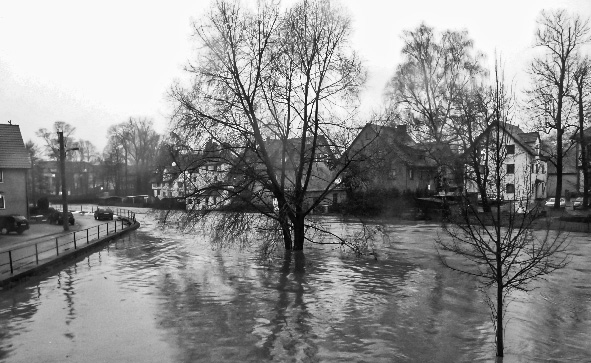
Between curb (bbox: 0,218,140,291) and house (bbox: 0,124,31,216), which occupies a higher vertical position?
house (bbox: 0,124,31,216)

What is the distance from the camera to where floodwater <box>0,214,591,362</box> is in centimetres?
1023

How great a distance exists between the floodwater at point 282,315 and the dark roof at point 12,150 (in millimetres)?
23919

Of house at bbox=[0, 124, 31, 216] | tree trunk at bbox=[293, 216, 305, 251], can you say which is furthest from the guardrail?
house at bbox=[0, 124, 31, 216]

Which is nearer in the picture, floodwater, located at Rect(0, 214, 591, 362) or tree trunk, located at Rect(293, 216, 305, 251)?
floodwater, located at Rect(0, 214, 591, 362)

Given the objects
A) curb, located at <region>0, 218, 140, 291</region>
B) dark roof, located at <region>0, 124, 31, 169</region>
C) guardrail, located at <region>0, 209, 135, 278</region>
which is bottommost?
curb, located at <region>0, 218, 140, 291</region>

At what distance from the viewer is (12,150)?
140 feet

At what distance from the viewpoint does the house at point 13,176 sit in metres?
40.6

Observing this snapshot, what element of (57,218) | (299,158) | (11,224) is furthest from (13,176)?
(299,158)

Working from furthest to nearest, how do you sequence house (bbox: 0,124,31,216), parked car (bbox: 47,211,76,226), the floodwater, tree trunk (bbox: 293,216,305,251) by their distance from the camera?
1. parked car (bbox: 47,211,76,226)
2. house (bbox: 0,124,31,216)
3. tree trunk (bbox: 293,216,305,251)
4. the floodwater

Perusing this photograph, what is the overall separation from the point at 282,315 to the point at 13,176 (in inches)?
1427

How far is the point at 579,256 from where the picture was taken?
23.1 meters

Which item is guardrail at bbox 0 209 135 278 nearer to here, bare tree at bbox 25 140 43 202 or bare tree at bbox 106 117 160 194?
bare tree at bbox 25 140 43 202

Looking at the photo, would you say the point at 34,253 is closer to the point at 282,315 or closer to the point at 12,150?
the point at 282,315

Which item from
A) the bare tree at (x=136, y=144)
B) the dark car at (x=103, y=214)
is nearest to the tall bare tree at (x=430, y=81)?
the dark car at (x=103, y=214)
